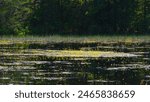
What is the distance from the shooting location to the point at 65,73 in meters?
22.9

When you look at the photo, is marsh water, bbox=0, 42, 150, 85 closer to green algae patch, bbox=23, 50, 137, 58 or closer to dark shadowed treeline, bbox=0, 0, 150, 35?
green algae patch, bbox=23, 50, 137, 58

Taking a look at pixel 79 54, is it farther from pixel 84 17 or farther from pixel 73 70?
pixel 84 17

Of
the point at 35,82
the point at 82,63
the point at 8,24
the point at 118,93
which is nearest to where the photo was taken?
the point at 118,93

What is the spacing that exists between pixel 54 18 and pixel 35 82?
158 feet

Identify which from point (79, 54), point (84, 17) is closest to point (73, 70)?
point (79, 54)

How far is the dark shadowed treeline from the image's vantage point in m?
66.3

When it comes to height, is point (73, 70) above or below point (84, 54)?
above

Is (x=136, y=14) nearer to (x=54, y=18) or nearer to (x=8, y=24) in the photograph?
(x=54, y=18)

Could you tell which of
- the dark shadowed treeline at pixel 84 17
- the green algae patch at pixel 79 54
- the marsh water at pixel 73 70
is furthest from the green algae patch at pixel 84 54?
the dark shadowed treeline at pixel 84 17

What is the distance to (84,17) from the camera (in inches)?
2662

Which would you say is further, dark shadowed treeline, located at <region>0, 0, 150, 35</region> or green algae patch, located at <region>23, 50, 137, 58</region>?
dark shadowed treeline, located at <region>0, 0, 150, 35</region>

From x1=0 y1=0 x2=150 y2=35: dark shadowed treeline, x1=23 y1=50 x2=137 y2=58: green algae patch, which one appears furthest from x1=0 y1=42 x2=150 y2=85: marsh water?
x1=0 y1=0 x2=150 y2=35: dark shadowed treeline

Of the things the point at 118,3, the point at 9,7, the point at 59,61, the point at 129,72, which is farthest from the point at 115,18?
the point at 129,72

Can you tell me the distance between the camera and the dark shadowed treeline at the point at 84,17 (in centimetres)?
6630
